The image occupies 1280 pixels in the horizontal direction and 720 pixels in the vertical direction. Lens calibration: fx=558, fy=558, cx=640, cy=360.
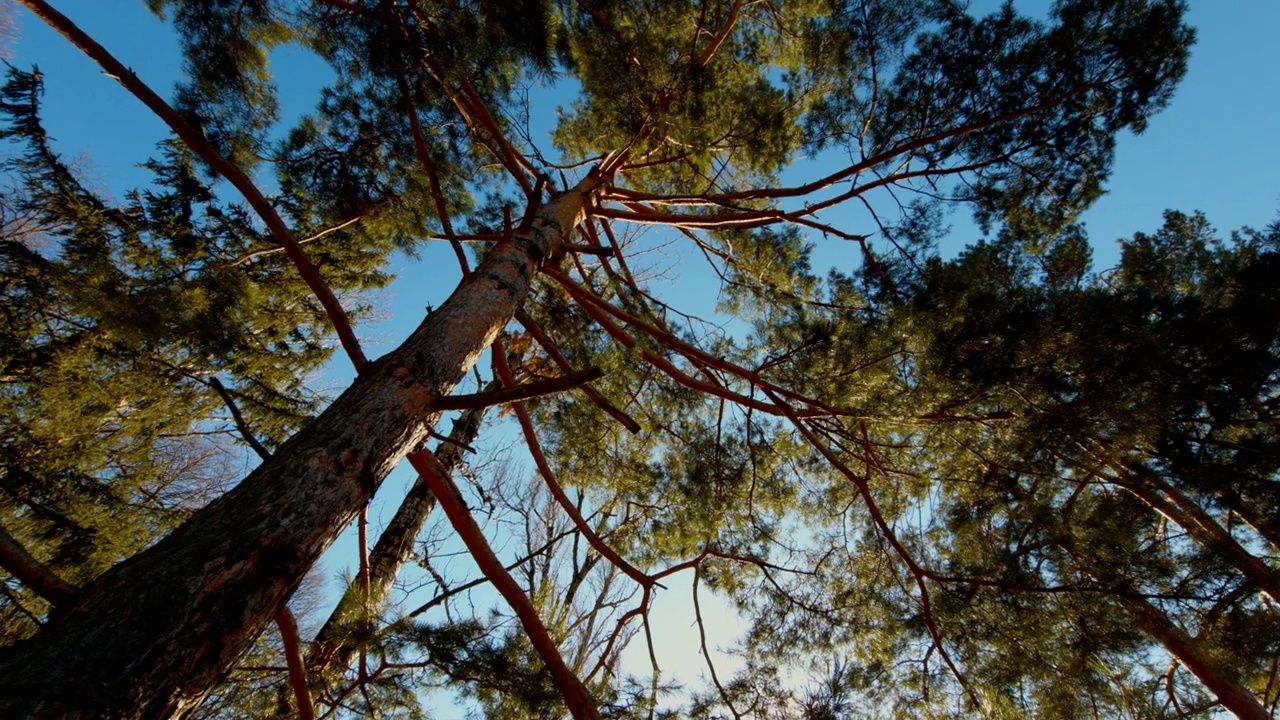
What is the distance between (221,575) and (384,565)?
3.07 meters

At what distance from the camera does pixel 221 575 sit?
1.31 metres

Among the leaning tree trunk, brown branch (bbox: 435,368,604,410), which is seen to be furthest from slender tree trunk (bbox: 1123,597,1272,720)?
the leaning tree trunk

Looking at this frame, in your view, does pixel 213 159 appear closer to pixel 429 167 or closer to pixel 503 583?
pixel 429 167

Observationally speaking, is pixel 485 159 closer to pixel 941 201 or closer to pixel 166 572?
pixel 941 201

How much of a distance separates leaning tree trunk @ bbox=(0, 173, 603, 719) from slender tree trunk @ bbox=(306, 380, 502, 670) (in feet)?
0.94

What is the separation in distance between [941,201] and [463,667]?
13.6 feet

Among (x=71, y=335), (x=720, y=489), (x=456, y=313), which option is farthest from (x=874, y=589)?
(x=71, y=335)

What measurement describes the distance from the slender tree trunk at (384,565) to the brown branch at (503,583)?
0.21 m

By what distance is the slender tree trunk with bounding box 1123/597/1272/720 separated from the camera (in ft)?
8.43

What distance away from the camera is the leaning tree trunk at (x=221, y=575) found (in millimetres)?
1062

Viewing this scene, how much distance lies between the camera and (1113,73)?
11.7ft

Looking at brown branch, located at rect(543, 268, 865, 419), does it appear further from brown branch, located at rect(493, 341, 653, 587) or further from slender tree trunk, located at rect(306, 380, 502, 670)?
slender tree trunk, located at rect(306, 380, 502, 670)

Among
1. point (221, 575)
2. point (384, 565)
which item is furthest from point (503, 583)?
point (384, 565)

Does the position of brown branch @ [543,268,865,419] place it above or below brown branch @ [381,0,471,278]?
below
